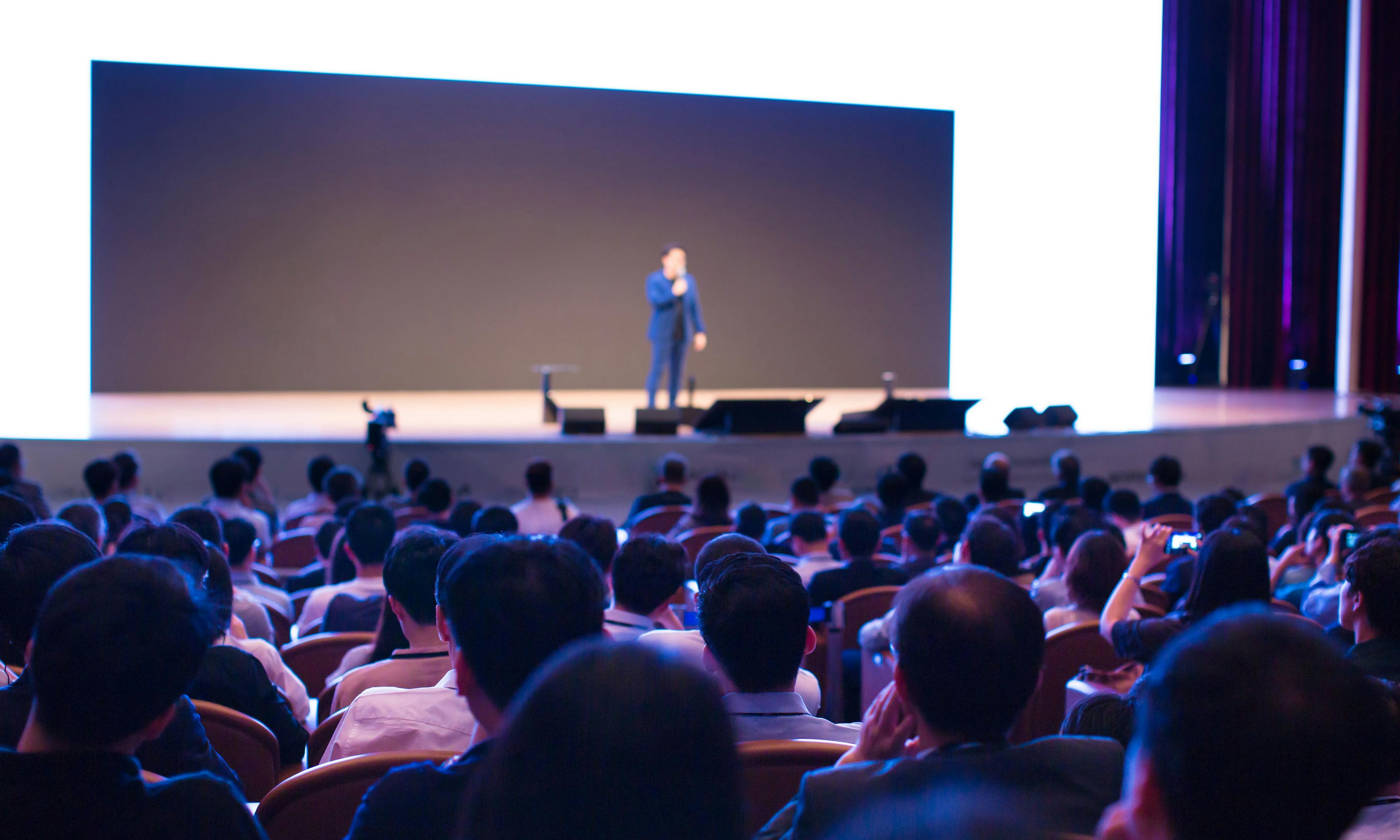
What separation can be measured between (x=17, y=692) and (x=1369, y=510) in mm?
4363

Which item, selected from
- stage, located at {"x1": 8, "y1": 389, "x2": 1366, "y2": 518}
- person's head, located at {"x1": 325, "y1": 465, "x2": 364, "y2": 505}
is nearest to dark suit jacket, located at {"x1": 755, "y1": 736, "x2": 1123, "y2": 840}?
person's head, located at {"x1": 325, "y1": 465, "x2": 364, "y2": 505}

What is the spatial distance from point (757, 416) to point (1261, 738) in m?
6.55

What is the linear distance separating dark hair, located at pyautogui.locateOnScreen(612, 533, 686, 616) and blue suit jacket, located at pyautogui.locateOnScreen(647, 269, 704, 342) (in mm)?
5676

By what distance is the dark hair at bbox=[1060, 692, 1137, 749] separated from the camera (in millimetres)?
1498

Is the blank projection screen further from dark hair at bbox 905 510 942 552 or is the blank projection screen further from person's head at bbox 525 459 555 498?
dark hair at bbox 905 510 942 552

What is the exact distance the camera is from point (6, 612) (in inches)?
68.7

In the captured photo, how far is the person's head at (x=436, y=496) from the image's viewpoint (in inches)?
177

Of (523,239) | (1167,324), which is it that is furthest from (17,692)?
(1167,324)

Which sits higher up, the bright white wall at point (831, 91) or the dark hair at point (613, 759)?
the bright white wall at point (831, 91)

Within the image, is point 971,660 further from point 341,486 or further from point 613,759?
point 341,486

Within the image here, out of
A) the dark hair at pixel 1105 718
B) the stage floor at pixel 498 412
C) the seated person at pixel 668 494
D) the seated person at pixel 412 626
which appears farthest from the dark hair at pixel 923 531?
the stage floor at pixel 498 412

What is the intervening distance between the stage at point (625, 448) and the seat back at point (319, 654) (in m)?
4.19

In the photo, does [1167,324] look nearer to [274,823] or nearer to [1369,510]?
[1369,510]

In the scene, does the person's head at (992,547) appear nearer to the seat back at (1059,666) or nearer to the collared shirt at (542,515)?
the seat back at (1059,666)
